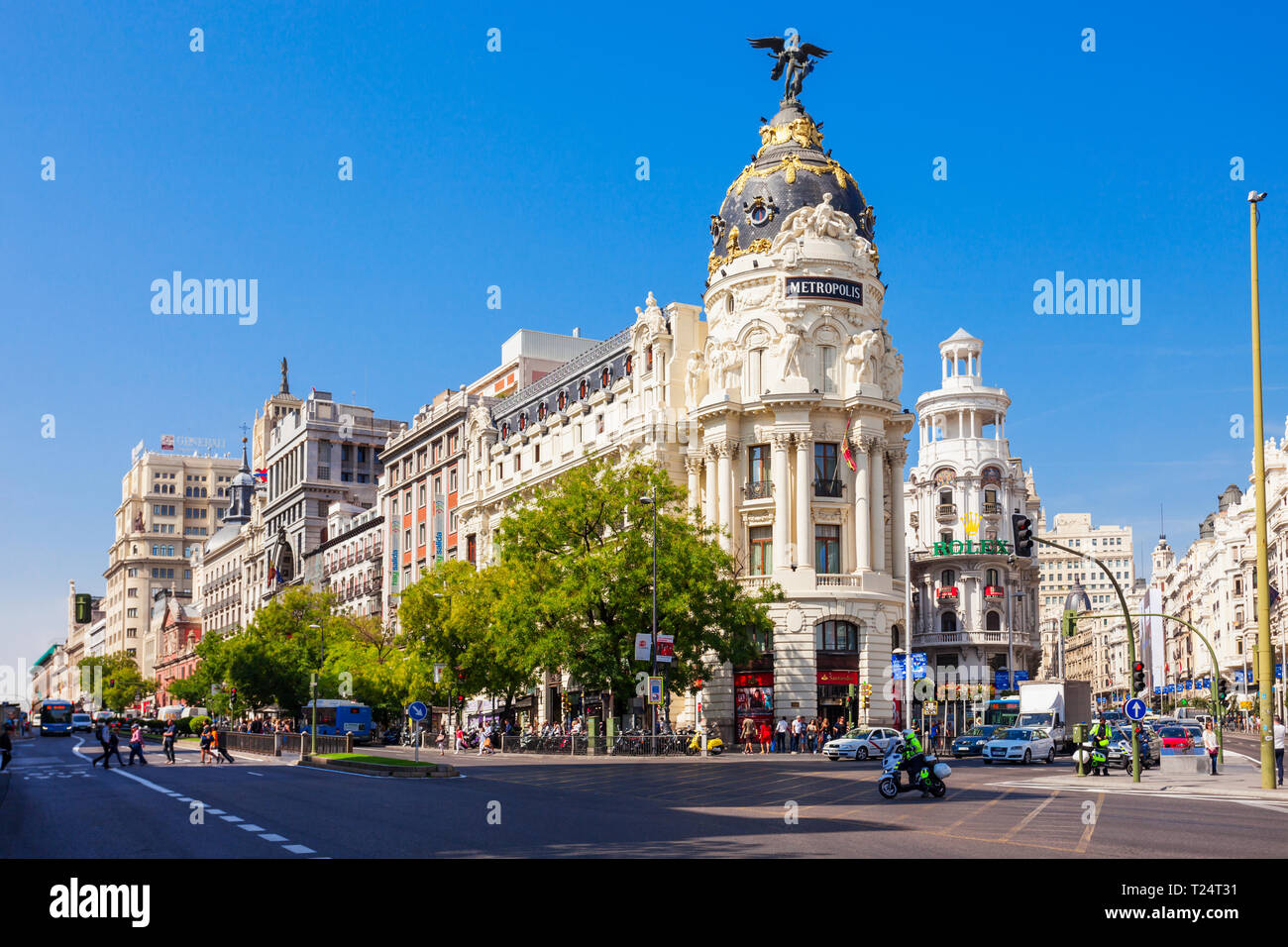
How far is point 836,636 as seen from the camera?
63.3 m

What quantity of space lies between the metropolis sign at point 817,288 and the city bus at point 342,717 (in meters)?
37.3

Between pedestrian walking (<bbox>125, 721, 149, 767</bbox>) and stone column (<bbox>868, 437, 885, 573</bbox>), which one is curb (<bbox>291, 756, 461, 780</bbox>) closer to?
pedestrian walking (<bbox>125, 721, 149, 767</bbox>)

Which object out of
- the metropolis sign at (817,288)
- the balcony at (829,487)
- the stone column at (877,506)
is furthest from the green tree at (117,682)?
the metropolis sign at (817,288)

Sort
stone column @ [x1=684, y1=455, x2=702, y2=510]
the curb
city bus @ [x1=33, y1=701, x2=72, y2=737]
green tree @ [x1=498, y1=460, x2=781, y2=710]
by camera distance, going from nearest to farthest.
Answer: the curb
green tree @ [x1=498, y1=460, x2=781, y2=710]
stone column @ [x1=684, y1=455, x2=702, y2=510]
city bus @ [x1=33, y1=701, x2=72, y2=737]

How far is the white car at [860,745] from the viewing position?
171ft

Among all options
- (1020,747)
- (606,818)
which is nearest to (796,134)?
(1020,747)

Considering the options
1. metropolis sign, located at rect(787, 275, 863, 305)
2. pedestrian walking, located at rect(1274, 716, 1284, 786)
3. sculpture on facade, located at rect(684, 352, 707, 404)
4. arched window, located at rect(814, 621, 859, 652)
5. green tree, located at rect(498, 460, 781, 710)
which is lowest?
pedestrian walking, located at rect(1274, 716, 1284, 786)

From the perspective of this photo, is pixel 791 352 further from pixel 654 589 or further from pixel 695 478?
pixel 654 589

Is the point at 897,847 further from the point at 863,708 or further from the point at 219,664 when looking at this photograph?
the point at 219,664

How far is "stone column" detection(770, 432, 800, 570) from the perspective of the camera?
6363 cm

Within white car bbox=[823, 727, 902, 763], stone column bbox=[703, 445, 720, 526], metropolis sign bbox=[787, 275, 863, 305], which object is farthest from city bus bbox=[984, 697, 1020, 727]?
metropolis sign bbox=[787, 275, 863, 305]

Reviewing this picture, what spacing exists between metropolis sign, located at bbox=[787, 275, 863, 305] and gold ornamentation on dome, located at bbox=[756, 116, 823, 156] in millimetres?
8833

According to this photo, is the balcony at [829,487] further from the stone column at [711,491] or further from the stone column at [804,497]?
the stone column at [711,491]

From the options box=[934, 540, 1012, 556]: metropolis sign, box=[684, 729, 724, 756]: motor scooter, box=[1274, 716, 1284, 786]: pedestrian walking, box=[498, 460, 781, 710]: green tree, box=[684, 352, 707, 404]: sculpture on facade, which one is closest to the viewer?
box=[1274, 716, 1284, 786]: pedestrian walking
